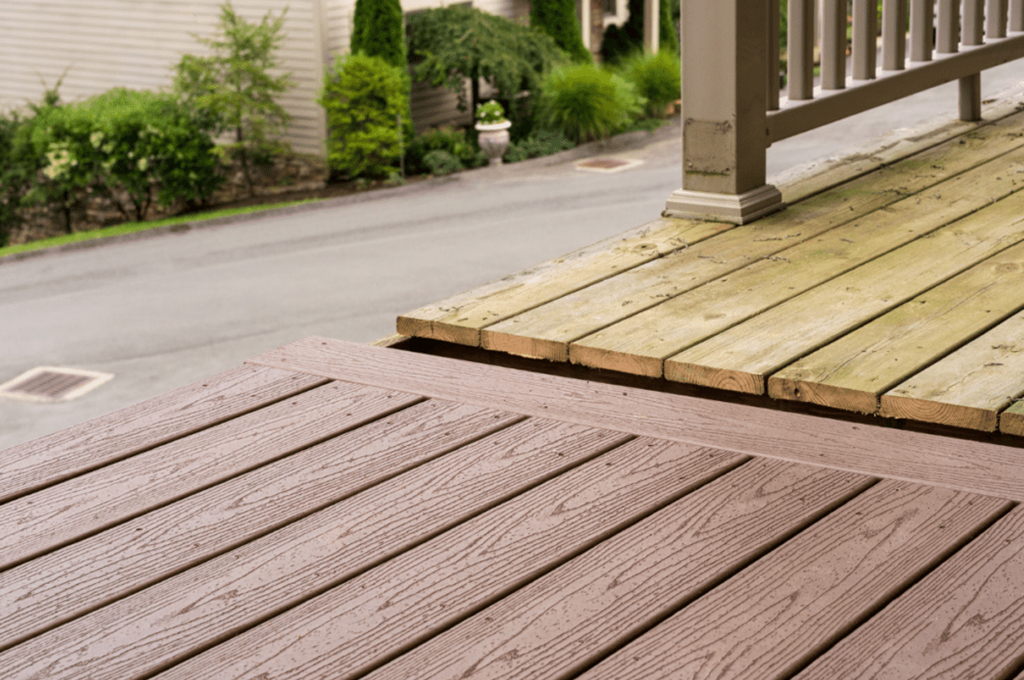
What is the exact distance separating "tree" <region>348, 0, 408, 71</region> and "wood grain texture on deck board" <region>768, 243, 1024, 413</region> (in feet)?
35.0

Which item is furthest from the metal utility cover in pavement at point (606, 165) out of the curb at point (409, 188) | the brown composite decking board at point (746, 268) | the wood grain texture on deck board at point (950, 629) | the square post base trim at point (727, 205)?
the wood grain texture on deck board at point (950, 629)

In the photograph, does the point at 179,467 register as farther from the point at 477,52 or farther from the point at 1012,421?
the point at 477,52

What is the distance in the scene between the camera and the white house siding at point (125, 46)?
514 inches

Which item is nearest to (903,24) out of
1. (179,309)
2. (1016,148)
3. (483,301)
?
(1016,148)

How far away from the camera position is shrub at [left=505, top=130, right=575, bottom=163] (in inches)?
523

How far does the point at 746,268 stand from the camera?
263cm

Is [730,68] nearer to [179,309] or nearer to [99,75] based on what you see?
[179,309]

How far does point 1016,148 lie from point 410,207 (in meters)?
8.45

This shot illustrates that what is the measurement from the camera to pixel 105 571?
4.85ft

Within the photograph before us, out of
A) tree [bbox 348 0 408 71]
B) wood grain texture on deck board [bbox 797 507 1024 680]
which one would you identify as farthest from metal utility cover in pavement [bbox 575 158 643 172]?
wood grain texture on deck board [bbox 797 507 1024 680]

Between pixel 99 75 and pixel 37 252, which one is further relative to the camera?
pixel 99 75

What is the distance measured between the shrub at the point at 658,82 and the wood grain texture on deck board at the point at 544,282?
39.9 feet

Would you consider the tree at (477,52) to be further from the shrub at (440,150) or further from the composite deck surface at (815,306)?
the composite deck surface at (815,306)

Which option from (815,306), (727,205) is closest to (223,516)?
(815,306)
